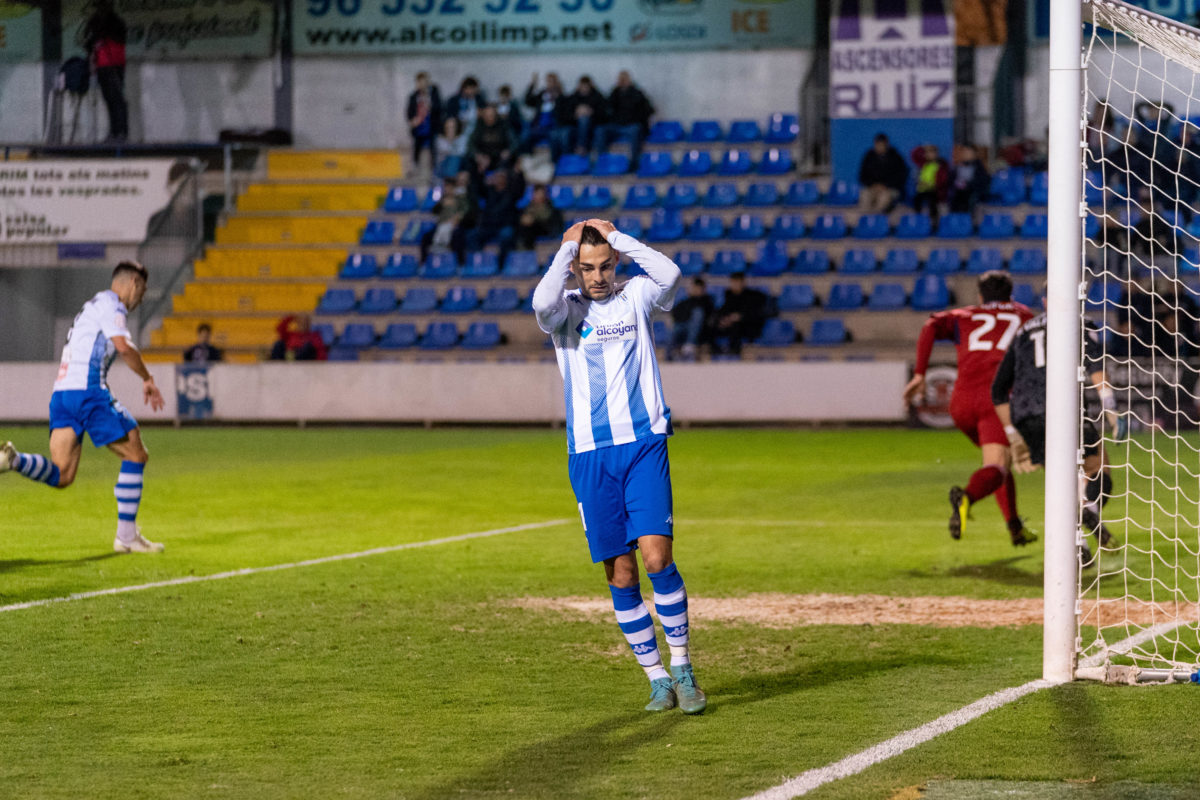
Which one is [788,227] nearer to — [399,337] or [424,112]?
[399,337]

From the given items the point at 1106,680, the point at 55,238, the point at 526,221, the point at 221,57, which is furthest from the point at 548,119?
the point at 1106,680

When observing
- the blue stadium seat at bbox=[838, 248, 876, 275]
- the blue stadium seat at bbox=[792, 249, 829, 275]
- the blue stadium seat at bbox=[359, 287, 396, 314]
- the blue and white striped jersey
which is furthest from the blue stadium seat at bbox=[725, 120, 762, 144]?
the blue and white striped jersey

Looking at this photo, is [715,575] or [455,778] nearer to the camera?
[455,778]

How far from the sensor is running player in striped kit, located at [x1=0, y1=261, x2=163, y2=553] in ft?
34.7

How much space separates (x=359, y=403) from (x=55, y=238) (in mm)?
7789

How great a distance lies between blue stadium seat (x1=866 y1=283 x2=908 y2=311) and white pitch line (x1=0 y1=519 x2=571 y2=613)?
14299 millimetres

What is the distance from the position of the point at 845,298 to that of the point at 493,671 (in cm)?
2037

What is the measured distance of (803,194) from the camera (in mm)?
28609

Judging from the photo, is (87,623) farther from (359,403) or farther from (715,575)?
(359,403)

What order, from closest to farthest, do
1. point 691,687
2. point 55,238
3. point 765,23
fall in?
point 691,687 → point 55,238 → point 765,23

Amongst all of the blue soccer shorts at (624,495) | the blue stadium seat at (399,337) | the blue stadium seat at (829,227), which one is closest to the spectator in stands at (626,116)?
the blue stadium seat at (829,227)

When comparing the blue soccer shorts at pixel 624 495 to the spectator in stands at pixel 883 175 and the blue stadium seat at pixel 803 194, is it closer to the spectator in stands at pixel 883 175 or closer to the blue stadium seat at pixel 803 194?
the spectator in stands at pixel 883 175

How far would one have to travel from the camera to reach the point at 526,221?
28.7m

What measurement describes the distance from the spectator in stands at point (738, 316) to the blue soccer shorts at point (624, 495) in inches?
742
